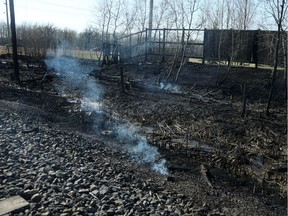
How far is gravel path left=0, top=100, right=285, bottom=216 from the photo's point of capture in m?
5.60

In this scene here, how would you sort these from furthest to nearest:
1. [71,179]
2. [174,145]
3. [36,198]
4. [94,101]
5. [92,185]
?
[94,101] → [174,145] → [71,179] → [92,185] → [36,198]

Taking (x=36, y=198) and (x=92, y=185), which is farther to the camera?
(x=92, y=185)

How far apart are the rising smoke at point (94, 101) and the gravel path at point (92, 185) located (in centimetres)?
53

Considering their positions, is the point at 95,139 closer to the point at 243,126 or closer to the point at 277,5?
the point at 243,126

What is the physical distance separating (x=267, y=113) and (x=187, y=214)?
7967 mm

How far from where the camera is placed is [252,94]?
15.8 m

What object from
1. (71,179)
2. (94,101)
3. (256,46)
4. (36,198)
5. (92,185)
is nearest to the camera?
(36,198)

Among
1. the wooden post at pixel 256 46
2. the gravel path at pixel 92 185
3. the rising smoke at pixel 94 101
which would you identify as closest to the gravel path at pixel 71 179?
the gravel path at pixel 92 185

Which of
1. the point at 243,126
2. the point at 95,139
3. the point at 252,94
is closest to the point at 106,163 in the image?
the point at 95,139

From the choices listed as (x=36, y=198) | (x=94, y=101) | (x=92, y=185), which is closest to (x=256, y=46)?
(x=94, y=101)

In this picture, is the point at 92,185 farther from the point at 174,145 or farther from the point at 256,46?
the point at 256,46

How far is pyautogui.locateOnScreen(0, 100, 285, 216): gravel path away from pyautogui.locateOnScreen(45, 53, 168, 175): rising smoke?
0.53m

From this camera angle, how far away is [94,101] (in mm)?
15250

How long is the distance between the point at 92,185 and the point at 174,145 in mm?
3458
